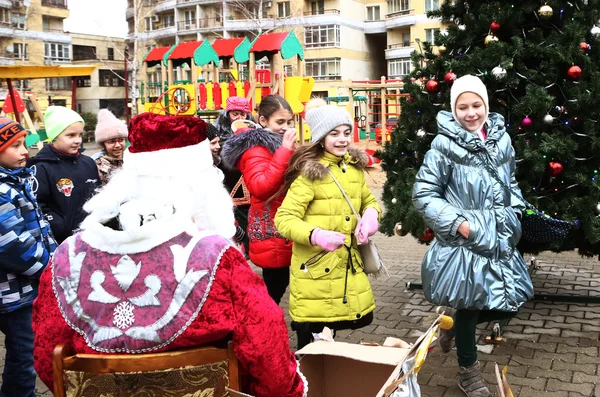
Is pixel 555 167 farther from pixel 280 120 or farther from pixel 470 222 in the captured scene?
pixel 280 120

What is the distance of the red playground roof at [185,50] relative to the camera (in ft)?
69.4

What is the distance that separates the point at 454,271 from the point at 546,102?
184cm

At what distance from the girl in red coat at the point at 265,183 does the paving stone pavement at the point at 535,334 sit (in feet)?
2.86

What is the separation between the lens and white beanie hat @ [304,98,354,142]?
3.99m

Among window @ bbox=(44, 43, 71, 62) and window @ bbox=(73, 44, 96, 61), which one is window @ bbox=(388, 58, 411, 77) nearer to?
window @ bbox=(73, 44, 96, 61)

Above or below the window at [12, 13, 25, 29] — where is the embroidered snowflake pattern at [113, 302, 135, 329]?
below

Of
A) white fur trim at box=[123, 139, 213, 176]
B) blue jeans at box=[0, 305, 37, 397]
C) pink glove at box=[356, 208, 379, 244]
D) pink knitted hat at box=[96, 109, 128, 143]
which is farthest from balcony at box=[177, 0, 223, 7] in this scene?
white fur trim at box=[123, 139, 213, 176]

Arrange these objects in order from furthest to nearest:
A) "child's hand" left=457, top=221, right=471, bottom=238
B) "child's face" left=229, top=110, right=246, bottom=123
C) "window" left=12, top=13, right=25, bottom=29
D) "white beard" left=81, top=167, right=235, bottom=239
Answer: "window" left=12, top=13, right=25, bottom=29 → "child's face" left=229, top=110, right=246, bottom=123 → "child's hand" left=457, top=221, right=471, bottom=238 → "white beard" left=81, top=167, right=235, bottom=239

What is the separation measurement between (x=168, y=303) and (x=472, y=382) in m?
2.64

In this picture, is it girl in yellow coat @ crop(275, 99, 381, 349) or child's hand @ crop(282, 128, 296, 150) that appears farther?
child's hand @ crop(282, 128, 296, 150)

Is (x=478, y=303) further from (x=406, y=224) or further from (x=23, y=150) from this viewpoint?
(x=23, y=150)

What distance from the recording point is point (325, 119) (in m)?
4.00

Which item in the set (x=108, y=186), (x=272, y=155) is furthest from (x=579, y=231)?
(x=108, y=186)

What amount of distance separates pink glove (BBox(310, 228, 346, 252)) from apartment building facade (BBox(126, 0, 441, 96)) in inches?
1897
